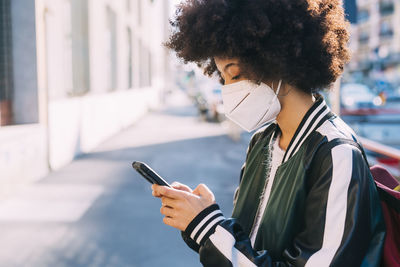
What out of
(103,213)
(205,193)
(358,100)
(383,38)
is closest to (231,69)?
(205,193)

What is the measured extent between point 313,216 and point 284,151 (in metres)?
0.39

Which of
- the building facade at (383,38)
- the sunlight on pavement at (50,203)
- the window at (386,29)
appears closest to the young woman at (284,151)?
the sunlight on pavement at (50,203)

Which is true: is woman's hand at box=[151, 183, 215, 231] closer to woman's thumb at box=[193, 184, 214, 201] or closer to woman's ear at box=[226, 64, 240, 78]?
woman's thumb at box=[193, 184, 214, 201]

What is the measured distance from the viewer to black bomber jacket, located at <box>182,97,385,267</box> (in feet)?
4.10

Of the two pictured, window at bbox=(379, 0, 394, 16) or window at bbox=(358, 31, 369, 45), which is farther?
window at bbox=(358, 31, 369, 45)

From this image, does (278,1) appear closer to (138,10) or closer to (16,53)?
(16,53)

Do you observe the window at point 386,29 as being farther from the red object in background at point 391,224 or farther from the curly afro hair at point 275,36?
the red object in background at point 391,224

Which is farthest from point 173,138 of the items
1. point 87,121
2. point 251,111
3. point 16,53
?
point 251,111

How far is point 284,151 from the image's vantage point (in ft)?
5.44

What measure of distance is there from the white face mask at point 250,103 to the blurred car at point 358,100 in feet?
54.2

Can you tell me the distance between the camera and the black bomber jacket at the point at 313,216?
125 cm

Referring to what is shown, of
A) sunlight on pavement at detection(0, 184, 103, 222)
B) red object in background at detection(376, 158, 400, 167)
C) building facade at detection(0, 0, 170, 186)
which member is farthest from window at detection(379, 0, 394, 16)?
sunlight on pavement at detection(0, 184, 103, 222)

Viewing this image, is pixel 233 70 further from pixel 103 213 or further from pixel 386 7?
pixel 386 7

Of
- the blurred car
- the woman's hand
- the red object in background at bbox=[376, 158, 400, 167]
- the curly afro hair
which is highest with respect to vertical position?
the curly afro hair
